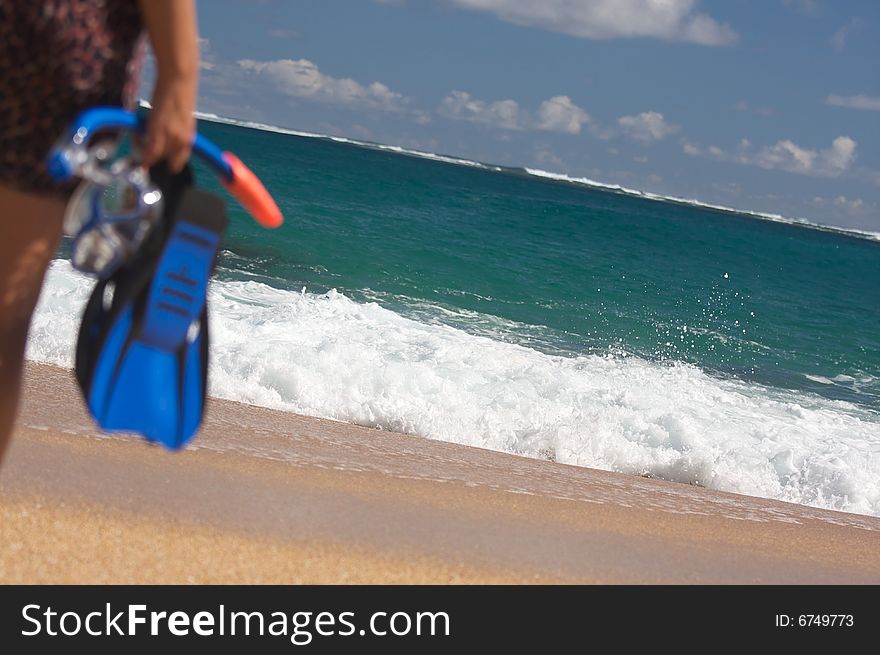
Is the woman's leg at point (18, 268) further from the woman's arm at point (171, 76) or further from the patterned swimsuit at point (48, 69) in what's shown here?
the woman's arm at point (171, 76)

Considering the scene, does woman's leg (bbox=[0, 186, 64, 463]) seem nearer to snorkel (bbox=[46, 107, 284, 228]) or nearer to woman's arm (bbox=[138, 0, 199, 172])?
snorkel (bbox=[46, 107, 284, 228])

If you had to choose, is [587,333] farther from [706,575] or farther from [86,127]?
[86,127]

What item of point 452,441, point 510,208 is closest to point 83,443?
point 452,441

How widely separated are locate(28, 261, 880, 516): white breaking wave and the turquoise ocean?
2 cm

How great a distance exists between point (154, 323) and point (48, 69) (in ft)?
1.51

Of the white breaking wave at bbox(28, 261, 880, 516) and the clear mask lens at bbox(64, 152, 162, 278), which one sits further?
the white breaking wave at bbox(28, 261, 880, 516)

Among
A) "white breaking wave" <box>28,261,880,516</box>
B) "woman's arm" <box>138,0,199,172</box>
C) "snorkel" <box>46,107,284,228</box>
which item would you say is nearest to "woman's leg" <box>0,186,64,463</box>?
"snorkel" <box>46,107,284,228</box>

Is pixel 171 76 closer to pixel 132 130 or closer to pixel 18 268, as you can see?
pixel 132 130

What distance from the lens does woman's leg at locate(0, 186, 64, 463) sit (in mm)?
1732

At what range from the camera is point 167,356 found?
1834 mm

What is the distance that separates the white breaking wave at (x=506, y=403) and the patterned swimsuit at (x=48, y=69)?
406 centimetres

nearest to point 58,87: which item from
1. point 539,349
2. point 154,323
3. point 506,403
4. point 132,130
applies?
point 132,130

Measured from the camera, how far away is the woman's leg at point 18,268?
5.68 ft

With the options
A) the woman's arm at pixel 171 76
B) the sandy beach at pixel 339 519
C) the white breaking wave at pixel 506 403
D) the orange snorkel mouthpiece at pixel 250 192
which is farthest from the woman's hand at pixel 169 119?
the white breaking wave at pixel 506 403
